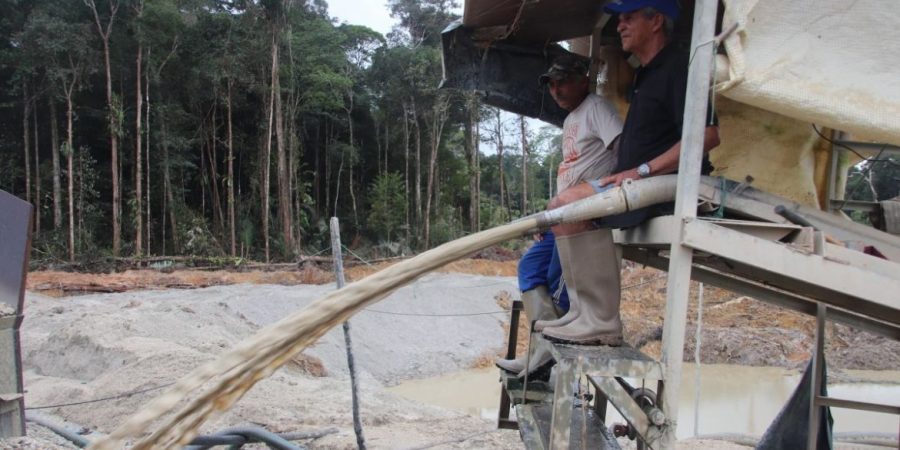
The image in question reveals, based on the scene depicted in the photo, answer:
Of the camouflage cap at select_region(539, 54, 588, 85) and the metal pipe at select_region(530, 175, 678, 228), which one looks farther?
the camouflage cap at select_region(539, 54, 588, 85)

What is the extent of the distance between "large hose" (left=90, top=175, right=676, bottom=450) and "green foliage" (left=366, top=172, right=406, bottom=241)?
2391cm

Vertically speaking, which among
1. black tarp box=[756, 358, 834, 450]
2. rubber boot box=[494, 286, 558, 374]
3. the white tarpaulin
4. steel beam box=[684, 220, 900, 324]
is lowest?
black tarp box=[756, 358, 834, 450]

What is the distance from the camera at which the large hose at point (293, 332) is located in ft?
4.97

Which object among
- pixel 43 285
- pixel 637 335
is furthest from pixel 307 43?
pixel 637 335

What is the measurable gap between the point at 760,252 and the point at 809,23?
714 mm

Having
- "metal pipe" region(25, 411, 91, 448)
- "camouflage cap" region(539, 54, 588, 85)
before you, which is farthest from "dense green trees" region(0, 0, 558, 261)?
"camouflage cap" region(539, 54, 588, 85)

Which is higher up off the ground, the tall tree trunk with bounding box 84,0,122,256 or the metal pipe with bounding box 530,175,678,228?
the tall tree trunk with bounding box 84,0,122,256

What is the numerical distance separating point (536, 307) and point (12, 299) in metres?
2.71

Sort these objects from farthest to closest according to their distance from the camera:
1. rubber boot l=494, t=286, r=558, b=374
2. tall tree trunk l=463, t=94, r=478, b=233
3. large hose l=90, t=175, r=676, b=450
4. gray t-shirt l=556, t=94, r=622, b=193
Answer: tall tree trunk l=463, t=94, r=478, b=233 < rubber boot l=494, t=286, r=558, b=374 < gray t-shirt l=556, t=94, r=622, b=193 < large hose l=90, t=175, r=676, b=450

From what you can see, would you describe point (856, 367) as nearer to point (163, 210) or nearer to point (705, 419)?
point (705, 419)

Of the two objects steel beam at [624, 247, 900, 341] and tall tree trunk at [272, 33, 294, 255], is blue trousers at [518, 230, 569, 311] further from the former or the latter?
tall tree trunk at [272, 33, 294, 255]

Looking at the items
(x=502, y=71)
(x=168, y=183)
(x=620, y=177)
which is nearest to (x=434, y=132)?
(x=168, y=183)

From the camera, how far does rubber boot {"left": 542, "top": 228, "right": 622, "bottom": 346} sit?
2.30 meters

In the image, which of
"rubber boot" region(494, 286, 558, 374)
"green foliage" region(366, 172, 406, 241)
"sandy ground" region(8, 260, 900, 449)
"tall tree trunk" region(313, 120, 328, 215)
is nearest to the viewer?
"rubber boot" region(494, 286, 558, 374)
